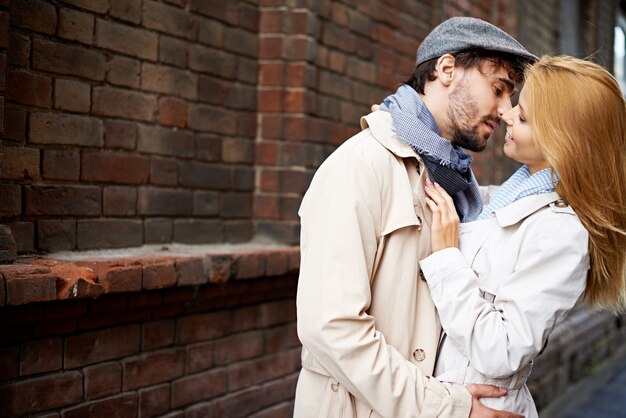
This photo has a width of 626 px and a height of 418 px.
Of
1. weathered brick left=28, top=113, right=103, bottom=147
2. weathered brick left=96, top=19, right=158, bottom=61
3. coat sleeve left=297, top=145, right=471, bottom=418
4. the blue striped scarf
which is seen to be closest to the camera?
coat sleeve left=297, top=145, right=471, bottom=418

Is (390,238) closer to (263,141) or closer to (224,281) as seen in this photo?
(224,281)

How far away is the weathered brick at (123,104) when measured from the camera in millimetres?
3117

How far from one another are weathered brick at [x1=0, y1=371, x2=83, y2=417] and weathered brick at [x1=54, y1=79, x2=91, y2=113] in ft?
3.27

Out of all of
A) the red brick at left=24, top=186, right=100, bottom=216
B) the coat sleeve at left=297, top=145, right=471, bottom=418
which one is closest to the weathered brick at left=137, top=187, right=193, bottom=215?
the red brick at left=24, top=186, right=100, bottom=216

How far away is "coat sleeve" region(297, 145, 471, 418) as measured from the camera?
2.10 meters

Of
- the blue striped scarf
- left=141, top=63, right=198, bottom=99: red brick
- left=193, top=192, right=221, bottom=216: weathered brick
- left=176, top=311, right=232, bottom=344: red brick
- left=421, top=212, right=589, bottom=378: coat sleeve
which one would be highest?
left=141, top=63, right=198, bottom=99: red brick

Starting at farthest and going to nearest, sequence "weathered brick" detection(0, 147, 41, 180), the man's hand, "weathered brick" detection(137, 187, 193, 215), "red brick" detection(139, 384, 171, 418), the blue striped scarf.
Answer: "weathered brick" detection(137, 187, 193, 215) → "red brick" detection(139, 384, 171, 418) → "weathered brick" detection(0, 147, 41, 180) → the blue striped scarf → the man's hand

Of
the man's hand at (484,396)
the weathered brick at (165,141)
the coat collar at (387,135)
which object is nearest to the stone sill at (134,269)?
the weathered brick at (165,141)

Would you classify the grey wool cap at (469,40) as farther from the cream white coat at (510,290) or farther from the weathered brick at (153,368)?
the weathered brick at (153,368)

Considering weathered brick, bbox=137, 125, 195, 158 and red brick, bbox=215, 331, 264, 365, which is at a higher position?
weathered brick, bbox=137, 125, 195, 158

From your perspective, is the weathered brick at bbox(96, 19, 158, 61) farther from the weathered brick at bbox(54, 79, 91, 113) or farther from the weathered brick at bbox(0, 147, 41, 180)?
the weathered brick at bbox(0, 147, 41, 180)

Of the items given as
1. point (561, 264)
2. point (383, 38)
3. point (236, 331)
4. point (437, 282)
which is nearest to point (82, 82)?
point (236, 331)

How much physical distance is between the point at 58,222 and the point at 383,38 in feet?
8.39

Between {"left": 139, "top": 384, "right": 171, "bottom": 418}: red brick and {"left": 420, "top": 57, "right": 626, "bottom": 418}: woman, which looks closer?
{"left": 420, "top": 57, "right": 626, "bottom": 418}: woman
